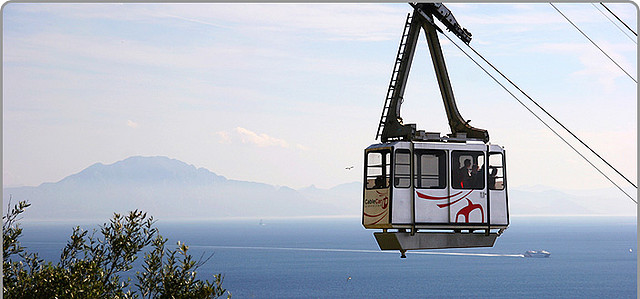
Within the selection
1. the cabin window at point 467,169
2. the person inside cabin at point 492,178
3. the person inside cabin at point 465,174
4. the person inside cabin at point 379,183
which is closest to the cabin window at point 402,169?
the person inside cabin at point 379,183

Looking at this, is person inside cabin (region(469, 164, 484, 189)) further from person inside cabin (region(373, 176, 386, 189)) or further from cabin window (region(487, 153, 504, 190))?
person inside cabin (region(373, 176, 386, 189))

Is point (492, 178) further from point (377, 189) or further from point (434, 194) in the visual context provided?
point (377, 189)

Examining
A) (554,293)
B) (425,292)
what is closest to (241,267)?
→ (425,292)

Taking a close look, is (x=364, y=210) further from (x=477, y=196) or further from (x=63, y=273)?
(x=63, y=273)

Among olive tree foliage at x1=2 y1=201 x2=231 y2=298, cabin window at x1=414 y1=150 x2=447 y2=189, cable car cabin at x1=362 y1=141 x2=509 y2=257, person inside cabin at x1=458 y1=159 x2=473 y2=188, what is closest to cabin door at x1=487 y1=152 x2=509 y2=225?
cable car cabin at x1=362 y1=141 x2=509 y2=257

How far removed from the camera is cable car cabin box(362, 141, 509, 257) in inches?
524

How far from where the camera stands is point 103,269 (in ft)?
43.3

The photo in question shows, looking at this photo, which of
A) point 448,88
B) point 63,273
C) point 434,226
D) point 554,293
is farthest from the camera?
point 554,293

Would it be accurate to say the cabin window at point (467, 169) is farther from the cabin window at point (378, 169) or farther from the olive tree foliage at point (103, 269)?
the olive tree foliage at point (103, 269)

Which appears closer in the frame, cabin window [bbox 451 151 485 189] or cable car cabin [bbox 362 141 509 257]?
cable car cabin [bbox 362 141 509 257]

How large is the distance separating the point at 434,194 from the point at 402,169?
0.78 m

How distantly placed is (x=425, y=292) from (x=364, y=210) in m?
132

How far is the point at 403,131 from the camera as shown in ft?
44.4

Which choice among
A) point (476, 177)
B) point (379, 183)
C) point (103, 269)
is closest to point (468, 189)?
point (476, 177)
